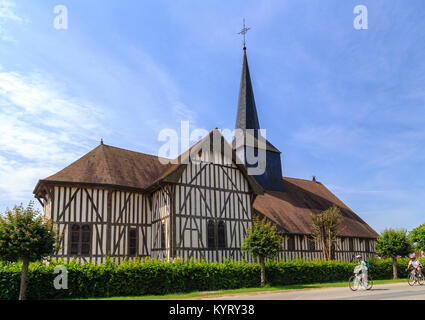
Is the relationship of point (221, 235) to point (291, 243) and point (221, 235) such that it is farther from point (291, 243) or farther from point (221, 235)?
point (291, 243)

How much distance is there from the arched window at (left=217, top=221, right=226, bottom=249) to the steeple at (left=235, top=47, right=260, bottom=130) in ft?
42.0

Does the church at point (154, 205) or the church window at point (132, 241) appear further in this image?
the church window at point (132, 241)

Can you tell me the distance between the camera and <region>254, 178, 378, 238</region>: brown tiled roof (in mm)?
29281

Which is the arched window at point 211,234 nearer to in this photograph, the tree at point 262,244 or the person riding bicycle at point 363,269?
the tree at point 262,244

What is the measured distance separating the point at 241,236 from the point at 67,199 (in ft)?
34.7

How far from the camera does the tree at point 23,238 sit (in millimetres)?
14164

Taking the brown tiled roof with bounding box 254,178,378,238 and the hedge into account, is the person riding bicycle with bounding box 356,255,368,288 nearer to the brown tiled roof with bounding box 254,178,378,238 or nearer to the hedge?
the hedge

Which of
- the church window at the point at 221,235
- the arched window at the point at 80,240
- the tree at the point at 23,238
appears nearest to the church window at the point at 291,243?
Answer: the church window at the point at 221,235

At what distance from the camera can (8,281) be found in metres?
14.6

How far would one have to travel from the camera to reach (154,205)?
24125 millimetres

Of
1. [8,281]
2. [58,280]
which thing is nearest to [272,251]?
[58,280]

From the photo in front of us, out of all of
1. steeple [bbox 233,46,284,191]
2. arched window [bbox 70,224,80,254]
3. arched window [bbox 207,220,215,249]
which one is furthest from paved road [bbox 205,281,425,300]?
steeple [bbox 233,46,284,191]

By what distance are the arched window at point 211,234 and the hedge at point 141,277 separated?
3.69 m
